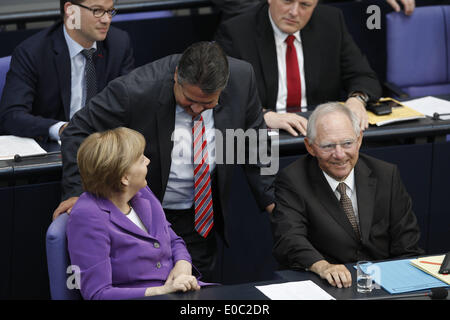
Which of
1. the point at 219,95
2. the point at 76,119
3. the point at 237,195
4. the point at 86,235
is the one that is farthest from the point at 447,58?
the point at 86,235

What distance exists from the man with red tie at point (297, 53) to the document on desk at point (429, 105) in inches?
7.6

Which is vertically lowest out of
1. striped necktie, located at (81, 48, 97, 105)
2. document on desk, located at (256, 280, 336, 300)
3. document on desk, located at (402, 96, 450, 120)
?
document on desk, located at (256, 280, 336, 300)

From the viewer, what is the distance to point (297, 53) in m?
4.30

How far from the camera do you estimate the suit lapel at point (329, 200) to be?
3.16 m

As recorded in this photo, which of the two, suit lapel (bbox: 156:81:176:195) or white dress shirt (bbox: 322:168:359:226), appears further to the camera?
white dress shirt (bbox: 322:168:359:226)

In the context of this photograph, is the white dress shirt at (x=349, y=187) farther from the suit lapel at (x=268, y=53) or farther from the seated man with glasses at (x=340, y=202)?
the suit lapel at (x=268, y=53)

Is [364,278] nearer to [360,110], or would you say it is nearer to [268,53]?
[360,110]

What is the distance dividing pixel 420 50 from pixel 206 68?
7.80 feet

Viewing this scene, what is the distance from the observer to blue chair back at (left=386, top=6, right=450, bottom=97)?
4.77 metres

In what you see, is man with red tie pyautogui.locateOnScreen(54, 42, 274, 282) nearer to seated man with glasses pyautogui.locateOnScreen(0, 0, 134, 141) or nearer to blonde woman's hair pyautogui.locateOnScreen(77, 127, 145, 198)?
blonde woman's hair pyautogui.locateOnScreen(77, 127, 145, 198)

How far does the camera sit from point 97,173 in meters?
2.68

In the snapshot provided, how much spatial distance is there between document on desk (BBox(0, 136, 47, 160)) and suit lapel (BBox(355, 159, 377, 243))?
133cm

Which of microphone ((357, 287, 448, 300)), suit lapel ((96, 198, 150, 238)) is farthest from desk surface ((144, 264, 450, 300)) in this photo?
suit lapel ((96, 198, 150, 238))

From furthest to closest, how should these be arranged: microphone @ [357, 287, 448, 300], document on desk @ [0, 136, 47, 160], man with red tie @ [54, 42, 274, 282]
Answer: document on desk @ [0, 136, 47, 160] < man with red tie @ [54, 42, 274, 282] < microphone @ [357, 287, 448, 300]
